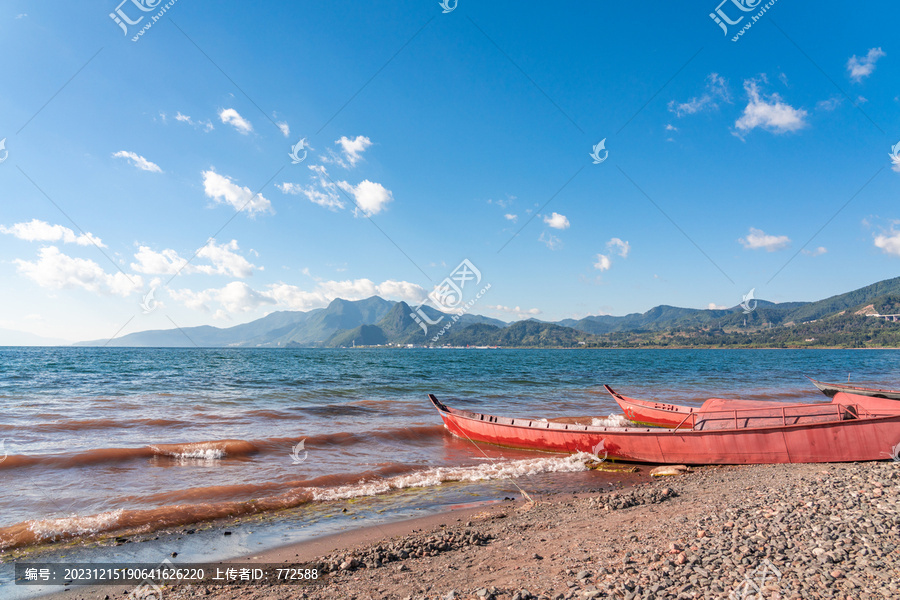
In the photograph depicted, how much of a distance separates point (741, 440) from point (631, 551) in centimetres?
906

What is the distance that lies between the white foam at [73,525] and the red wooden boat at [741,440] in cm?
1179

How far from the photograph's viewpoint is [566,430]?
1416 cm

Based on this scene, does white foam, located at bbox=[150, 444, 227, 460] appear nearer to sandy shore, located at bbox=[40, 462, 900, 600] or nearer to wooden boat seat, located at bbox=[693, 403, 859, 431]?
sandy shore, located at bbox=[40, 462, 900, 600]

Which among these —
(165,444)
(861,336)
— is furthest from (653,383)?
(861,336)

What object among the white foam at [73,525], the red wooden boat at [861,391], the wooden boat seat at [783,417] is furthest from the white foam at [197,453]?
the red wooden boat at [861,391]

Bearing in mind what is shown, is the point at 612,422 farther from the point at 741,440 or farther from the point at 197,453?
the point at 197,453

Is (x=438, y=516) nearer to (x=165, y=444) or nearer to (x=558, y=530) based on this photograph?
(x=558, y=530)

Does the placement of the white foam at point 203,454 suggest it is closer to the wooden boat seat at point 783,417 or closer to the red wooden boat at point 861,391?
the wooden boat seat at point 783,417

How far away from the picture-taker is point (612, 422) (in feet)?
66.1

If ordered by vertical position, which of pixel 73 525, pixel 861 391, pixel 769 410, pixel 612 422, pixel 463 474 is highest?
pixel 73 525

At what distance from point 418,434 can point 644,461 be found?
905 centimetres

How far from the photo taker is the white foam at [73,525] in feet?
26.1

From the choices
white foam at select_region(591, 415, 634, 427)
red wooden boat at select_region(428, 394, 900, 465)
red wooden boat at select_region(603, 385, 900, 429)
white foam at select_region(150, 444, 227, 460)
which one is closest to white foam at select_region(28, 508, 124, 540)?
white foam at select_region(150, 444, 227, 460)

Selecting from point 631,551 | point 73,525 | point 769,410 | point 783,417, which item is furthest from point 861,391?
point 73,525
